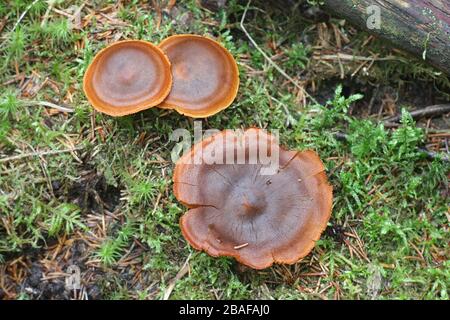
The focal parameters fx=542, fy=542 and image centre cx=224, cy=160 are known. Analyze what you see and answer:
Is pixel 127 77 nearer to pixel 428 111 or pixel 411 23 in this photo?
pixel 411 23

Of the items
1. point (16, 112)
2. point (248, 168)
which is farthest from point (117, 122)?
point (248, 168)

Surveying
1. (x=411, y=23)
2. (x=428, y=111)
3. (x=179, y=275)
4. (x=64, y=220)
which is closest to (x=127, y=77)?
(x=64, y=220)

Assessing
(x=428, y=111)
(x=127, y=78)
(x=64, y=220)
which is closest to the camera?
(x=127, y=78)

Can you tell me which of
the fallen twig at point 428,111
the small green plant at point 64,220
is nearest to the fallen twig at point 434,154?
the fallen twig at point 428,111

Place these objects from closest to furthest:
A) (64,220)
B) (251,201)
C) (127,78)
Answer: (251,201) < (127,78) < (64,220)

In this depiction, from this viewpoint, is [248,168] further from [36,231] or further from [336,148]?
[36,231]

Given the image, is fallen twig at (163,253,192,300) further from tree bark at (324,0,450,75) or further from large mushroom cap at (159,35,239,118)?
tree bark at (324,0,450,75)
